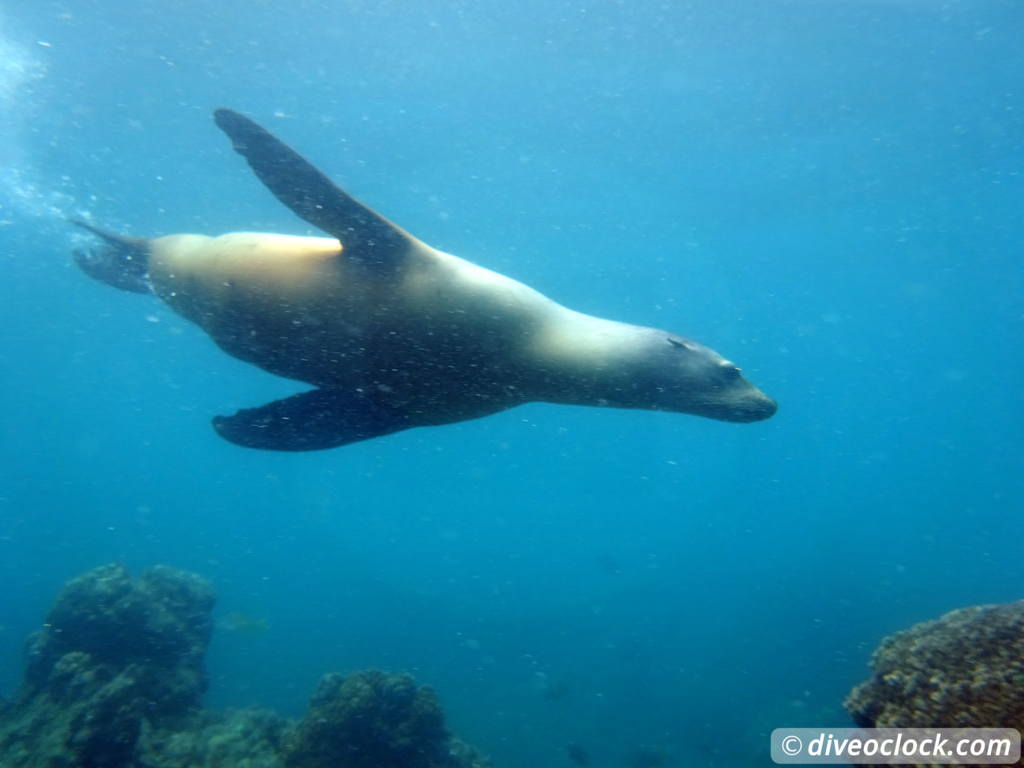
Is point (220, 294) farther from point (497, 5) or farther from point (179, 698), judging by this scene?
point (497, 5)

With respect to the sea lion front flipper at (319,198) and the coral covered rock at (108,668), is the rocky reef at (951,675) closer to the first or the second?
the sea lion front flipper at (319,198)

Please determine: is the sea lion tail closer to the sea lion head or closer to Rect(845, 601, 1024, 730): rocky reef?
→ the sea lion head

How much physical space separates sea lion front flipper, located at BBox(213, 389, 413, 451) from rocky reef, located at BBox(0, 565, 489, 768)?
12.6ft

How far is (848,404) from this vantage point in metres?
58.3

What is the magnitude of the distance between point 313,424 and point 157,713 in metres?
5.52

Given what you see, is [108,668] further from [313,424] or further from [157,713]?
[313,424]

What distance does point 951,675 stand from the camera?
10.3 ft

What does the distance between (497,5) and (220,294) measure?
1259 cm

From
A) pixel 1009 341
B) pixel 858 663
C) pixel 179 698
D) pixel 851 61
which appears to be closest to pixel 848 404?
pixel 1009 341

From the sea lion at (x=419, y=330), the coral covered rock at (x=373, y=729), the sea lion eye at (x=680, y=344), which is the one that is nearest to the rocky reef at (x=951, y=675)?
the sea lion at (x=419, y=330)

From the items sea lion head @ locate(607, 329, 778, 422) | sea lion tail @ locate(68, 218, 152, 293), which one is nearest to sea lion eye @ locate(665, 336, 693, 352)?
sea lion head @ locate(607, 329, 778, 422)

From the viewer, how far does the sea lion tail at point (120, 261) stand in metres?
4.97

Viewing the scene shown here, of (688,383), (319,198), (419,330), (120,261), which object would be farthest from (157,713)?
(688,383)

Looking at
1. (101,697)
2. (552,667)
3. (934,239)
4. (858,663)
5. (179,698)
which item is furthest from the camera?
(934,239)
